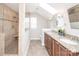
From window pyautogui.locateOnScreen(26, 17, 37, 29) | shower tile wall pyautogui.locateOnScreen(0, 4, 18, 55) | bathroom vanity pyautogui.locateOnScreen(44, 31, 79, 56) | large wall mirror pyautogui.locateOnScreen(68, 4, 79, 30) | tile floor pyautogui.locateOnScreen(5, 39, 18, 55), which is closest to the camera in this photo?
bathroom vanity pyautogui.locateOnScreen(44, 31, 79, 56)

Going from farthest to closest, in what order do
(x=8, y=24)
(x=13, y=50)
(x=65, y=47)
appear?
1. (x=8, y=24)
2. (x=13, y=50)
3. (x=65, y=47)

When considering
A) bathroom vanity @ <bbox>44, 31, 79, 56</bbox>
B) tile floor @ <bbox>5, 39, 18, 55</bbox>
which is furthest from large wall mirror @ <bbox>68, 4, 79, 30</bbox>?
tile floor @ <bbox>5, 39, 18, 55</bbox>

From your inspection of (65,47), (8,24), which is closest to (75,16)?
(65,47)

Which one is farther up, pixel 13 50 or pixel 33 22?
pixel 33 22

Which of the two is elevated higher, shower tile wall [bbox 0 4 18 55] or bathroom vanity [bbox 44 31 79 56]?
shower tile wall [bbox 0 4 18 55]

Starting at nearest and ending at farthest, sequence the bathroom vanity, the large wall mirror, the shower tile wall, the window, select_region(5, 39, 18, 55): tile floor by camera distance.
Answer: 1. the bathroom vanity
2. the large wall mirror
3. select_region(5, 39, 18, 55): tile floor
4. the shower tile wall
5. the window

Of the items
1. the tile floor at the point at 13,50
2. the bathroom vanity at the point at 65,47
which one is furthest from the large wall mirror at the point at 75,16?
the tile floor at the point at 13,50

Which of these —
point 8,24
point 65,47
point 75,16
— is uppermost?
point 75,16

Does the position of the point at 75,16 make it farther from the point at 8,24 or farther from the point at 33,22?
the point at 8,24

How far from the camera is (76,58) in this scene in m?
0.96

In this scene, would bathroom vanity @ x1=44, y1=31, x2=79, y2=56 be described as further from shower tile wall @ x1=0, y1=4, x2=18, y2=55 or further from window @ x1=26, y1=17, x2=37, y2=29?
window @ x1=26, y1=17, x2=37, y2=29

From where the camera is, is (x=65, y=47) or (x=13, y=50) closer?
(x=65, y=47)

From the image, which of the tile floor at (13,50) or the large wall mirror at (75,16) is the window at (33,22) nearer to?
the tile floor at (13,50)

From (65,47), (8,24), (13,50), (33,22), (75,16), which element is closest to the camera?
(65,47)
